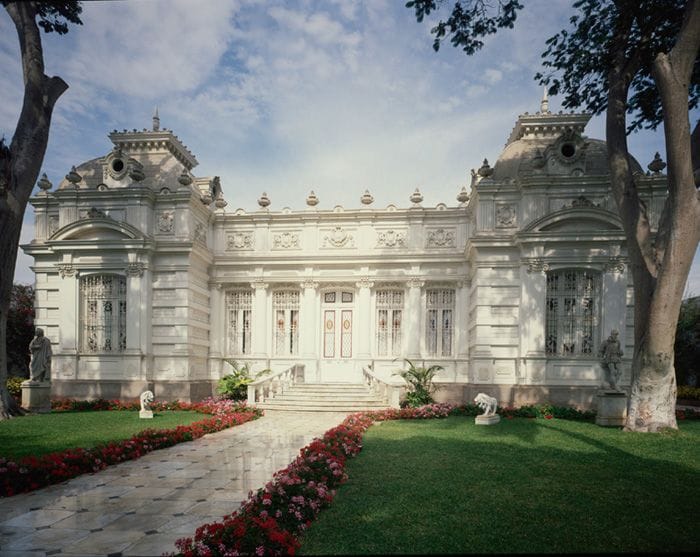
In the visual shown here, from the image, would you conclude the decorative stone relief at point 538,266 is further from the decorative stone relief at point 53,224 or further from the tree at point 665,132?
the decorative stone relief at point 53,224

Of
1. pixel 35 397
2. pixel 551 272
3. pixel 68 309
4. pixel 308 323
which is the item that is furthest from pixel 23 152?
pixel 551 272

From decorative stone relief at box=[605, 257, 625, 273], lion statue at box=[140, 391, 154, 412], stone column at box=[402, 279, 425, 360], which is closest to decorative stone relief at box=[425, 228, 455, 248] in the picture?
stone column at box=[402, 279, 425, 360]

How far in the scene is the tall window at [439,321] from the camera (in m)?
19.0

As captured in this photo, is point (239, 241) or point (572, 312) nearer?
point (572, 312)

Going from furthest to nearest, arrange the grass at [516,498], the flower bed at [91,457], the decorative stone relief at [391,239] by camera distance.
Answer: the decorative stone relief at [391,239]
the flower bed at [91,457]
the grass at [516,498]

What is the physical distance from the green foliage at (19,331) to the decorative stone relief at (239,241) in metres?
10.5

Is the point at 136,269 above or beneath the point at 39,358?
above

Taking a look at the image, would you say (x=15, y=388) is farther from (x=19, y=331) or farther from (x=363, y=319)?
(x=363, y=319)

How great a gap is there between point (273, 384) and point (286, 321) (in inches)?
112

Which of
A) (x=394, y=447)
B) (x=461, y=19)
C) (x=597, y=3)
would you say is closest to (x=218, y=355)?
(x=394, y=447)

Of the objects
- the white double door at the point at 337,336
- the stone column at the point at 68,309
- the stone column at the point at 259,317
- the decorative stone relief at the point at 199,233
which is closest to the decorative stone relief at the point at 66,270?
the stone column at the point at 68,309

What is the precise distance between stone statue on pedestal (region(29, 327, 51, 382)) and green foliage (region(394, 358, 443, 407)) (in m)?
11.9

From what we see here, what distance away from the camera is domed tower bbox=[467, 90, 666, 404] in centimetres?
1597

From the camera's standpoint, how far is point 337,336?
1956 cm
